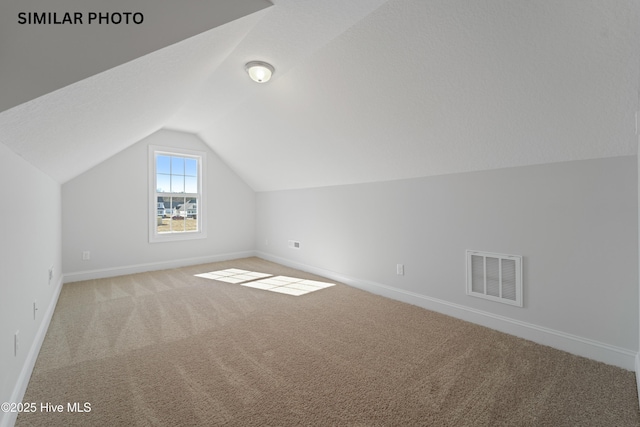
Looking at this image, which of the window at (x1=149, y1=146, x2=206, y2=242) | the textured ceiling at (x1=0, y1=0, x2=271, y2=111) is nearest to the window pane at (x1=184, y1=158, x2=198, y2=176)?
the window at (x1=149, y1=146, x2=206, y2=242)

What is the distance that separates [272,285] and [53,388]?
2.39 meters

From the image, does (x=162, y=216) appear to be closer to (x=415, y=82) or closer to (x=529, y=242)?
(x=415, y=82)

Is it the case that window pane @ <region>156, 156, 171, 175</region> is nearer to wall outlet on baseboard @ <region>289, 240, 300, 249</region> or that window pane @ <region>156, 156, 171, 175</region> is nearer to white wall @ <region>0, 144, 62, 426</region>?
white wall @ <region>0, 144, 62, 426</region>

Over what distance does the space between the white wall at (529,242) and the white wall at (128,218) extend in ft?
9.86

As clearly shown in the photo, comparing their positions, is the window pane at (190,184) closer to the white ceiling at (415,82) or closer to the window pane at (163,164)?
the window pane at (163,164)

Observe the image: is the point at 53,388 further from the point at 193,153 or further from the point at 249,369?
the point at 193,153

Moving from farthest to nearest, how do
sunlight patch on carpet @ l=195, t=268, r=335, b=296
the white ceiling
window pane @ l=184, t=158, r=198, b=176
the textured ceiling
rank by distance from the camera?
window pane @ l=184, t=158, r=198, b=176, sunlight patch on carpet @ l=195, t=268, r=335, b=296, the white ceiling, the textured ceiling

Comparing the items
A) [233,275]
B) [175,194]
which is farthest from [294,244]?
[175,194]

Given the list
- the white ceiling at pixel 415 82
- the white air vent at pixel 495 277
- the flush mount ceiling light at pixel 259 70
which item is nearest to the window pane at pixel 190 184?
the white ceiling at pixel 415 82

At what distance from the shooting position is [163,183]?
495cm

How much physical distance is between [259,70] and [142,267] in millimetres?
3948

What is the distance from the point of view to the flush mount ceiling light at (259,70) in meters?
2.40

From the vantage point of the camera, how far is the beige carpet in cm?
147

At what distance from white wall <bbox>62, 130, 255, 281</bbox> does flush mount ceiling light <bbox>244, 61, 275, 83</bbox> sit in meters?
3.18
